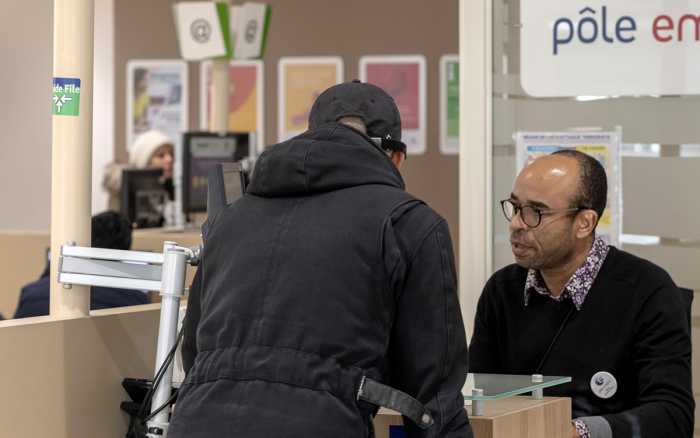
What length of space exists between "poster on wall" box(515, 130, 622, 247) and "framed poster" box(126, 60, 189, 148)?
7.51 meters

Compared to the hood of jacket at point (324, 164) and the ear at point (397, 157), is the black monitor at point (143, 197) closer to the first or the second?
the ear at point (397, 157)

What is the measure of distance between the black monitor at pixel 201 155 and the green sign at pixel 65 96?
4599mm

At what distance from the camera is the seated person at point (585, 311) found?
109 inches

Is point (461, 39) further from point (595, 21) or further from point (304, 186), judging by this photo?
point (304, 186)

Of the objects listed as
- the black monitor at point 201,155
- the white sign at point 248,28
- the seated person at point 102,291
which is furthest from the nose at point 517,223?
the white sign at point 248,28

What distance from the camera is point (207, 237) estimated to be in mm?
2145

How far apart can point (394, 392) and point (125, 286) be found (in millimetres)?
868

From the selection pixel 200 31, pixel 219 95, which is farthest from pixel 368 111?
pixel 219 95

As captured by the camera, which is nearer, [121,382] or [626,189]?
[121,382]

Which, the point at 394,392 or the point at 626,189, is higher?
the point at 626,189

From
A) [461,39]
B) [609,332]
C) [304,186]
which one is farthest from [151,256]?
[461,39]

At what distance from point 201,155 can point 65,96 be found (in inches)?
185

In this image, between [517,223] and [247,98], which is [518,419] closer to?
[517,223]

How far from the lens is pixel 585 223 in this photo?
2.90m
